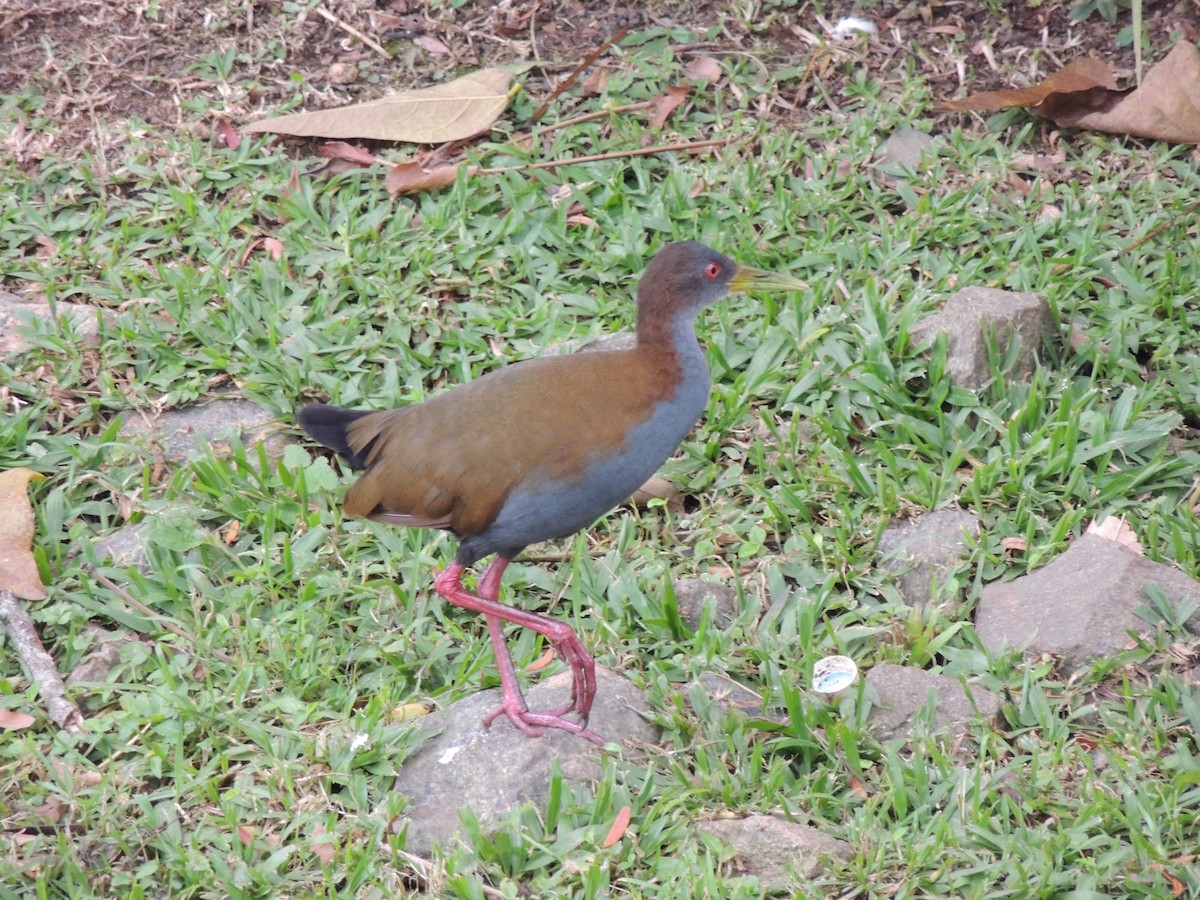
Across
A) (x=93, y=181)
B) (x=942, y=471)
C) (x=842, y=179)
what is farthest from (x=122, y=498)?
(x=842, y=179)

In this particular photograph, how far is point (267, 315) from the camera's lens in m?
5.87

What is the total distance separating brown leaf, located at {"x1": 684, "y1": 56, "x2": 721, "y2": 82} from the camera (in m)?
6.90

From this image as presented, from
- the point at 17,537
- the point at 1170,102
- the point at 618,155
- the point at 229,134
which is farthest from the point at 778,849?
the point at 229,134

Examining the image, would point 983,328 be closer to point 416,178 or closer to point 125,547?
point 416,178

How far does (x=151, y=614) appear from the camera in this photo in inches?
186

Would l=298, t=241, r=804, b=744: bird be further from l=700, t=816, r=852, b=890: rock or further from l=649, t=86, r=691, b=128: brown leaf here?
l=649, t=86, r=691, b=128: brown leaf

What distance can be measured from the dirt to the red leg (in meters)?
3.43

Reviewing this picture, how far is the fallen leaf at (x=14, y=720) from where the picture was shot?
14.2 feet

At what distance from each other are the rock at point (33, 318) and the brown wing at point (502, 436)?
2040mm

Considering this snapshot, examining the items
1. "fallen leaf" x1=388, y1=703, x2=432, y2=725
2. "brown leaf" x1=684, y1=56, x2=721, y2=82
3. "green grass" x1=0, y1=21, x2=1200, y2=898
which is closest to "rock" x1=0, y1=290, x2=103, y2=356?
"green grass" x1=0, y1=21, x2=1200, y2=898

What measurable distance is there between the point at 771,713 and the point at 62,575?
2.51 metres

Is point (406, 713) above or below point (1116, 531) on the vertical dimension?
above

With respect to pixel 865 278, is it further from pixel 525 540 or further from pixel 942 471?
pixel 525 540

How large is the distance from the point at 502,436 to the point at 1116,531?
2184 mm
